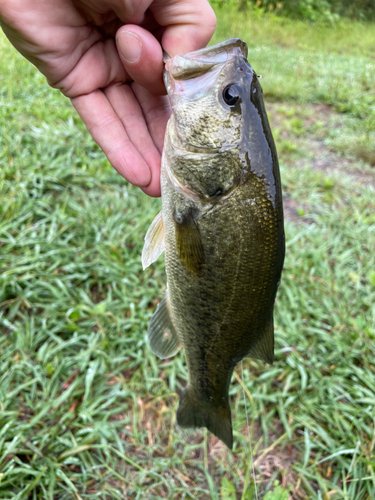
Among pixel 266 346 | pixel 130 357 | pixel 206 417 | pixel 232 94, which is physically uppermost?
pixel 232 94

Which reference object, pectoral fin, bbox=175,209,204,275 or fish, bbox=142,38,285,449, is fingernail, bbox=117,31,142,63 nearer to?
fish, bbox=142,38,285,449

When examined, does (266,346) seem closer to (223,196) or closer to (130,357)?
(223,196)

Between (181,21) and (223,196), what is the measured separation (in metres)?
1.03

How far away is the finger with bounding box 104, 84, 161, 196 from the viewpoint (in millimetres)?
1892

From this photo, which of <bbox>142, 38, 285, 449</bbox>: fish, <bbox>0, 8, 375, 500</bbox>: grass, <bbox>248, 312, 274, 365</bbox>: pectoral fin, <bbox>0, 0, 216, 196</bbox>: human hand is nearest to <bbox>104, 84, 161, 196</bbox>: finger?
<bbox>0, 0, 216, 196</bbox>: human hand

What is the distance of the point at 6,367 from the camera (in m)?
2.19

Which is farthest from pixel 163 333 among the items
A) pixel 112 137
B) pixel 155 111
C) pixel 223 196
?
pixel 155 111

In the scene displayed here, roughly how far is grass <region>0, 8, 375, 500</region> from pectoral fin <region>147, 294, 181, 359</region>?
1.91 ft

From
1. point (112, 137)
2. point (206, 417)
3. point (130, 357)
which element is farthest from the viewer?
point (130, 357)

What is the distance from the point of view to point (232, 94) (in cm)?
132

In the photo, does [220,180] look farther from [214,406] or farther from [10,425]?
[10,425]

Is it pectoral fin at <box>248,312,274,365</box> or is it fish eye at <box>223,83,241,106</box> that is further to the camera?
pectoral fin at <box>248,312,274,365</box>

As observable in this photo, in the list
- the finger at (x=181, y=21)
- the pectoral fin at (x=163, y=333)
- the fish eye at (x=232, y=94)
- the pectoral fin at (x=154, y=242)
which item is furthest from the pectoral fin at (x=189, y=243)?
the finger at (x=181, y=21)

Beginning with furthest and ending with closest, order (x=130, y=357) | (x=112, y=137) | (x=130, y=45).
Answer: (x=130, y=357), (x=112, y=137), (x=130, y=45)
